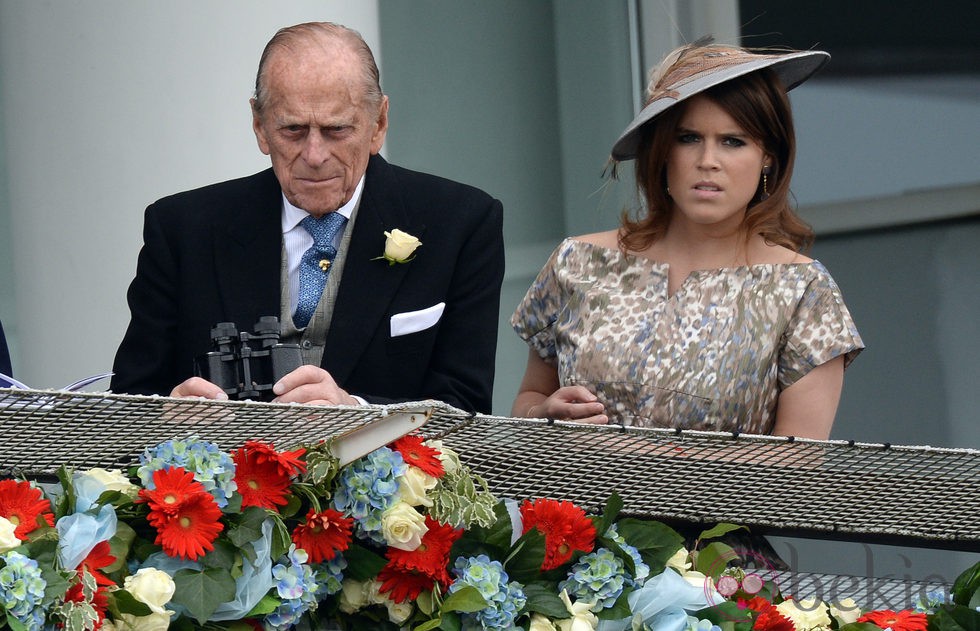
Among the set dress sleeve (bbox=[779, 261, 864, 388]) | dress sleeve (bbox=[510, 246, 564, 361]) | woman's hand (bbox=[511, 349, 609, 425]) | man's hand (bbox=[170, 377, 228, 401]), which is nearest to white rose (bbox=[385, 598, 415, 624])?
man's hand (bbox=[170, 377, 228, 401])

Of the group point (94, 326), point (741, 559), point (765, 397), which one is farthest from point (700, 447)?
point (94, 326)

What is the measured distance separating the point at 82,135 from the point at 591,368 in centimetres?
186

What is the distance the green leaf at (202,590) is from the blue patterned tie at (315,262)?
124 cm

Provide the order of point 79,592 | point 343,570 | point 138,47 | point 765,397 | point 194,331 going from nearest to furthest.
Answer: point 79,592, point 343,570, point 765,397, point 194,331, point 138,47

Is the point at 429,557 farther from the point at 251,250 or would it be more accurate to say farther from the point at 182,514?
the point at 251,250

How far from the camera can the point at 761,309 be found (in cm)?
277

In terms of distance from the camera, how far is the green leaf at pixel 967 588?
1976 mm

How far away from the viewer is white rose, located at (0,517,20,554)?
1596mm

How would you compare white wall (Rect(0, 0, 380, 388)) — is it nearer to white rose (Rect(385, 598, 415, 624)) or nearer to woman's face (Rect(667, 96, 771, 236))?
woman's face (Rect(667, 96, 771, 236))

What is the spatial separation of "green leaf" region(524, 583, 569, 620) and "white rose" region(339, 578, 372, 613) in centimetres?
18

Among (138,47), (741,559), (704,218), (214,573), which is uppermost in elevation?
(138,47)

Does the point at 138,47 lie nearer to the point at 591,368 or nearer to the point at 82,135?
the point at 82,135

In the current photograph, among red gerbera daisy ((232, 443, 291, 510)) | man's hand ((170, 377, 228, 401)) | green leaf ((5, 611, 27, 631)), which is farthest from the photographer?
man's hand ((170, 377, 228, 401))

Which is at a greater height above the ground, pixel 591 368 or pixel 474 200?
pixel 474 200
